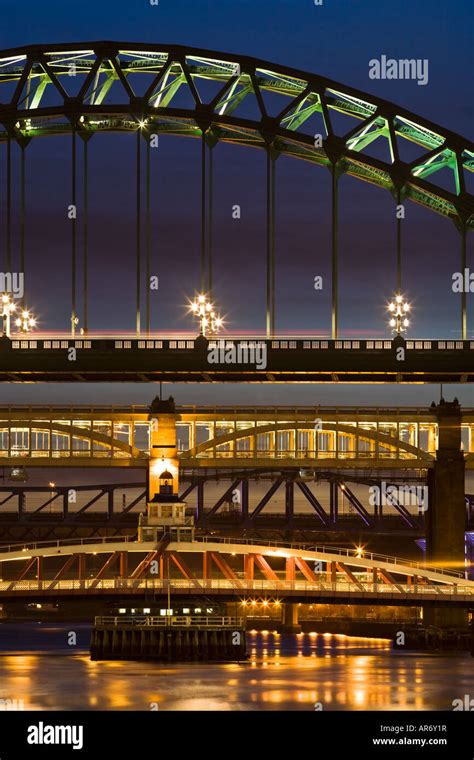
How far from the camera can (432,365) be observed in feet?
439

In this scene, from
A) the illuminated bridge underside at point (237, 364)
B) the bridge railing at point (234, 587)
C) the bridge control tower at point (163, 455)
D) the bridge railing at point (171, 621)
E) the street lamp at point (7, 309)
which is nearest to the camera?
the bridge railing at point (171, 621)

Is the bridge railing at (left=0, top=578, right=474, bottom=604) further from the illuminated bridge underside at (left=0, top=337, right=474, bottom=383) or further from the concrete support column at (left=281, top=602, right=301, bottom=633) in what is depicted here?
the concrete support column at (left=281, top=602, right=301, bottom=633)

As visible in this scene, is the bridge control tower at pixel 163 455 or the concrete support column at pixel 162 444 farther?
the concrete support column at pixel 162 444

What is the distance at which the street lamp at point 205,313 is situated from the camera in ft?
426

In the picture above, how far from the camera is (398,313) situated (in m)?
128

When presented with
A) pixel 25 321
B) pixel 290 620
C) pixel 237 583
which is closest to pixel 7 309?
pixel 25 321

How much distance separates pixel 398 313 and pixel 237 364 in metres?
12.4

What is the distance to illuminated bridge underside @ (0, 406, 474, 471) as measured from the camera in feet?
453

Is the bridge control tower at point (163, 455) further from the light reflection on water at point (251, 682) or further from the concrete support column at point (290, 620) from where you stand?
the concrete support column at point (290, 620)

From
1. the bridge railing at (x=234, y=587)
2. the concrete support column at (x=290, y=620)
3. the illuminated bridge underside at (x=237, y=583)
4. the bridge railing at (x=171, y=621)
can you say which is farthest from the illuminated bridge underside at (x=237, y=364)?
the bridge railing at (x=171, y=621)

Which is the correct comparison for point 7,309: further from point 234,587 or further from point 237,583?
point 234,587

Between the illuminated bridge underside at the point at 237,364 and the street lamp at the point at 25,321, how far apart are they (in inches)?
40.3

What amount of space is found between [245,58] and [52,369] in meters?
23.7

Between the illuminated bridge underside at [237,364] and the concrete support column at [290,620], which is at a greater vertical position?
the illuminated bridge underside at [237,364]
